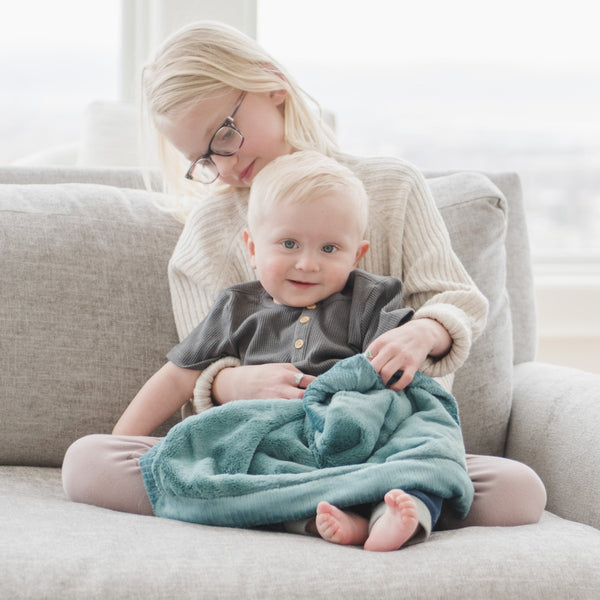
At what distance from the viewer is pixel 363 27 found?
8.51ft

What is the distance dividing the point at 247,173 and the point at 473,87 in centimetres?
143

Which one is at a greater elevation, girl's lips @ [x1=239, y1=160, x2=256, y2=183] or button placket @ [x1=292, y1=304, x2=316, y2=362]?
girl's lips @ [x1=239, y1=160, x2=256, y2=183]

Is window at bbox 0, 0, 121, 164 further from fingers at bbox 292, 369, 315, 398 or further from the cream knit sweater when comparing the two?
fingers at bbox 292, 369, 315, 398

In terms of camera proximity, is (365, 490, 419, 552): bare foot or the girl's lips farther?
the girl's lips

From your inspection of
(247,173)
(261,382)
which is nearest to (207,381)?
(261,382)

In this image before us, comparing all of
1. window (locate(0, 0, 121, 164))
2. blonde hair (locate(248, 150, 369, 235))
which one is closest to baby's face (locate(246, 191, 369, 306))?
blonde hair (locate(248, 150, 369, 235))

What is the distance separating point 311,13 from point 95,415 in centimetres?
154

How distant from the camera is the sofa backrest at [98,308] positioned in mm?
1446

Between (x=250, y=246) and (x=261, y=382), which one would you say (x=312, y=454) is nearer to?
(x=261, y=382)

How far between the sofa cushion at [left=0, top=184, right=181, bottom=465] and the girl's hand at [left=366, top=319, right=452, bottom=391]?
1.53 ft

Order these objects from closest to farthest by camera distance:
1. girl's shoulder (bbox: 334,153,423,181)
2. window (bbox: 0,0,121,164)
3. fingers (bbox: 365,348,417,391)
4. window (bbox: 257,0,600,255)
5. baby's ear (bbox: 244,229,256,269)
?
fingers (bbox: 365,348,417,391) → baby's ear (bbox: 244,229,256,269) → girl's shoulder (bbox: 334,153,423,181) → window (bbox: 0,0,121,164) → window (bbox: 257,0,600,255)

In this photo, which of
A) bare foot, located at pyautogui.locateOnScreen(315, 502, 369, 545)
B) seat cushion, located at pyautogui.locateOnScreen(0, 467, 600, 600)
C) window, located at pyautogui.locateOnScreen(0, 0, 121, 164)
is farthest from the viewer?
window, located at pyautogui.locateOnScreen(0, 0, 121, 164)

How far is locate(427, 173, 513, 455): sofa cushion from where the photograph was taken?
5.08 ft

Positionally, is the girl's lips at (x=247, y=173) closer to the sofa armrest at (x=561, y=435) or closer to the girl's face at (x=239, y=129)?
the girl's face at (x=239, y=129)
